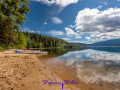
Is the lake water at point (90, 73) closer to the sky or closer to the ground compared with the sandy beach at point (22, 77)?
closer to the ground

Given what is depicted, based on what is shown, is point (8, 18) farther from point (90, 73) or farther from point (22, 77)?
point (90, 73)

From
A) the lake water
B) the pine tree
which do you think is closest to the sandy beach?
the lake water

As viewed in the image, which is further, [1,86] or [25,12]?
[25,12]

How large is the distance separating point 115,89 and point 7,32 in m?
20.3

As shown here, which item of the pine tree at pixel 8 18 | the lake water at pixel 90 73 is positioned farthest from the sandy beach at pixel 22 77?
the pine tree at pixel 8 18

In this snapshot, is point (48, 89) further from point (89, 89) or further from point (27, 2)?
point (27, 2)

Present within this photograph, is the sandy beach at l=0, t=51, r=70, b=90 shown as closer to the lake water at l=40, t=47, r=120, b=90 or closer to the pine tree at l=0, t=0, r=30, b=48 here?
the lake water at l=40, t=47, r=120, b=90

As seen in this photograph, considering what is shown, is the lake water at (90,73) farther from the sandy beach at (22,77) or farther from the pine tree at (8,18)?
the pine tree at (8,18)

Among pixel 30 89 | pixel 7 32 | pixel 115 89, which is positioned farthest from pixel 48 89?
pixel 7 32

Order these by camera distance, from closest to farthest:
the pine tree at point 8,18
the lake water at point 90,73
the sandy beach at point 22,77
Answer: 1. the sandy beach at point 22,77
2. the lake water at point 90,73
3. the pine tree at point 8,18

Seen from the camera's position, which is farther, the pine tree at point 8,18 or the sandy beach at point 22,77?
the pine tree at point 8,18

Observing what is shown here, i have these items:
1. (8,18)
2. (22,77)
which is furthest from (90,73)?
(8,18)

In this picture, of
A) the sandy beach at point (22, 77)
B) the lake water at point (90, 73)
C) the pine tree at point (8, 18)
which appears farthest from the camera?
the pine tree at point (8, 18)

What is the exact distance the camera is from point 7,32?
1412 centimetres
